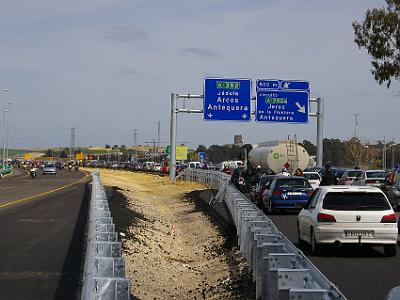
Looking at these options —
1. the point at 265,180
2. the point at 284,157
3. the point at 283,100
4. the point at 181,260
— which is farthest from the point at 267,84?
the point at 181,260

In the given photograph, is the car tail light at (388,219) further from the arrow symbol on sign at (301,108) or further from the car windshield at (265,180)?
the arrow symbol on sign at (301,108)

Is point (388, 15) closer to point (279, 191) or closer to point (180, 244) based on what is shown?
point (279, 191)

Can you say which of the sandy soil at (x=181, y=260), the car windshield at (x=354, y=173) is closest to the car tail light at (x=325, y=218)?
the sandy soil at (x=181, y=260)

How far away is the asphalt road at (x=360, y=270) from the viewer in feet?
35.6

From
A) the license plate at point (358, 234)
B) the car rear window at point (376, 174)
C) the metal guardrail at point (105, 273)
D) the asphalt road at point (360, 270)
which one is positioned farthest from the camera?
the car rear window at point (376, 174)

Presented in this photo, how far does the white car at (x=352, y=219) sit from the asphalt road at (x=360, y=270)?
388 millimetres

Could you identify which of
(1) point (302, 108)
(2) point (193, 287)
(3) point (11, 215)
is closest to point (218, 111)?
(1) point (302, 108)

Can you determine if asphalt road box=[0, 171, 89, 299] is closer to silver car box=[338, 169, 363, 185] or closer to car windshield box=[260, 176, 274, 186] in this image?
car windshield box=[260, 176, 274, 186]

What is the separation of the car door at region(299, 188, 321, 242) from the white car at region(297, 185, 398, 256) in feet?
0.43

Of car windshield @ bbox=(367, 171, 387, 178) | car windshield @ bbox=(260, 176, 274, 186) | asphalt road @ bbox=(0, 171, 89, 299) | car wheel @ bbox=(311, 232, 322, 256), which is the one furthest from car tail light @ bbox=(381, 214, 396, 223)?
car windshield @ bbox=(367, 171, 387, 178)

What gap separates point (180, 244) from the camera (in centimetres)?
2128

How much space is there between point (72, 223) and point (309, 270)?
16066 millimetres

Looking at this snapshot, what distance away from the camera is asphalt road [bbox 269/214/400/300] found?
10.9 m

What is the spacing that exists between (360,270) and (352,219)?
1.85m
